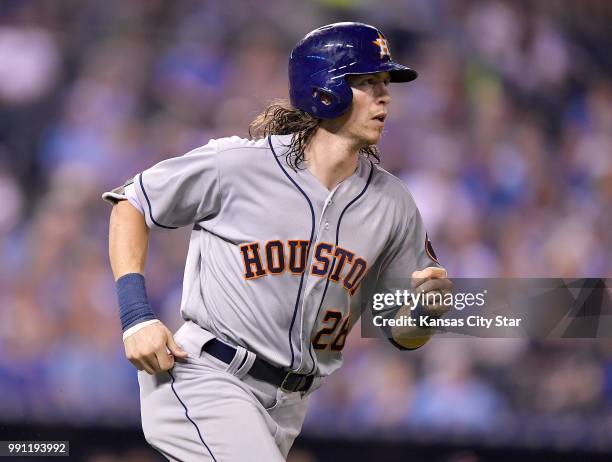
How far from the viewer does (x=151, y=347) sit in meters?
2.13

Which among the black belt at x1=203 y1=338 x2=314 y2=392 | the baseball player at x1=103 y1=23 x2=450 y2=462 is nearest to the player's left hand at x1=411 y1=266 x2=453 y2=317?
the baseball player at x1=103 y1=23 x2=450 y2=462

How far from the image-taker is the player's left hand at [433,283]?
236cm

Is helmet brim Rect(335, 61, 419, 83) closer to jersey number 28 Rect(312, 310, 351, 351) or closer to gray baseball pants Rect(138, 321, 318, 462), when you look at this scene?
jersey number 28 Rect(312, 310, 351, 351)

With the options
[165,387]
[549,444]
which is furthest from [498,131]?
[165,387]

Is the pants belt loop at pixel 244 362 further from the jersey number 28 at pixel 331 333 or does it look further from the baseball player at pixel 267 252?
the jersey number 28 at pixel 331 333

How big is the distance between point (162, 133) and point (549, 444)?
8.79 ft

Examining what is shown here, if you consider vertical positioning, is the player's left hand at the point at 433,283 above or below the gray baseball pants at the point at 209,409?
above

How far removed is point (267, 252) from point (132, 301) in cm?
37

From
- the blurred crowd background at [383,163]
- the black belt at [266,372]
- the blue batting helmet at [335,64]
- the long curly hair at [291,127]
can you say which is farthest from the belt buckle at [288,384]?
the blurred crowd background at [383,163]

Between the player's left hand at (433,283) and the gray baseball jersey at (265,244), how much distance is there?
0.15 meters

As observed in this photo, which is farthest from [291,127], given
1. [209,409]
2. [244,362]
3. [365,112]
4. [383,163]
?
[383,163]

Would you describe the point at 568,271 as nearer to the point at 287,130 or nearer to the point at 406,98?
the point at 406,98

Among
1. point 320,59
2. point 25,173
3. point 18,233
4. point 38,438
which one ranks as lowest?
point 38,438

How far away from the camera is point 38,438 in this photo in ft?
14.0
